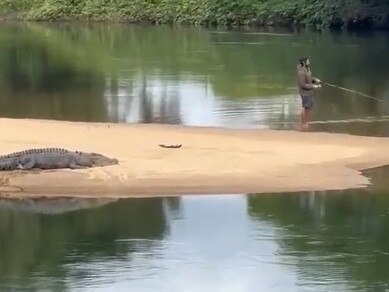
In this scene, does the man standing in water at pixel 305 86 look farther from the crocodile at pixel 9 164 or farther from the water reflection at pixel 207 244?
the crocodile at pixel 9 164

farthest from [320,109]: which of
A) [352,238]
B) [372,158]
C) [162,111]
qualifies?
[352,238]

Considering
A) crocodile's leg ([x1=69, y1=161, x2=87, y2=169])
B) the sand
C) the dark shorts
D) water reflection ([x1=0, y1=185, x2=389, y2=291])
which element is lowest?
water reflection ([x1=0, y1=185, x2=389, y2=291])

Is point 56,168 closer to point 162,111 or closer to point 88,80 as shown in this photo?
point 162,111

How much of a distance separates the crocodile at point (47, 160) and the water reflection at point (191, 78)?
617 centimetres

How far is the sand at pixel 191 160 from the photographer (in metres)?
16.3

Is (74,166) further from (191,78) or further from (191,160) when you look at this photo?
(191,78)

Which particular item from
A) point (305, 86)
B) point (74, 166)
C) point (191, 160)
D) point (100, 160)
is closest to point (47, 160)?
point (74, 166)

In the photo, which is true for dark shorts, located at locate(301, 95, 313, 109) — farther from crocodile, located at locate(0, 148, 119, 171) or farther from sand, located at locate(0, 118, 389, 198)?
crocodile, located at locate(0, 148, 119, 171)

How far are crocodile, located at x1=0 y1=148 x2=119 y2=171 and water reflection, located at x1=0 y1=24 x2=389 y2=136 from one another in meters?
6.17

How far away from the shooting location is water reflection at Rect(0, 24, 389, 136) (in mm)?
25109

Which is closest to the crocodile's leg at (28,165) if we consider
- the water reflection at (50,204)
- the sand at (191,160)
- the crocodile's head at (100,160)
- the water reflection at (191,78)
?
the sand at (191,160)

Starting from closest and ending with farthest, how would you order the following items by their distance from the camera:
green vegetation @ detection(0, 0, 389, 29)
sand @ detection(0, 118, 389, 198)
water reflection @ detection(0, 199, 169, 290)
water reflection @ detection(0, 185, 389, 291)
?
water reflection @ detection(0, 185, 389, 291) → water reflection @ detection(0, 199, 169, 290) → sand @ detection(0, 118, 389, 198) → green vegetation @ detection(0, 0, 389, 29)

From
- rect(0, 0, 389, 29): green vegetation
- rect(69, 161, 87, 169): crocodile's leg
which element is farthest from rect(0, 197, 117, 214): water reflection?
rect(0, 0, 389, 29): green vegetation

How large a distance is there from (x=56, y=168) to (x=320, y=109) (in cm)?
1009
